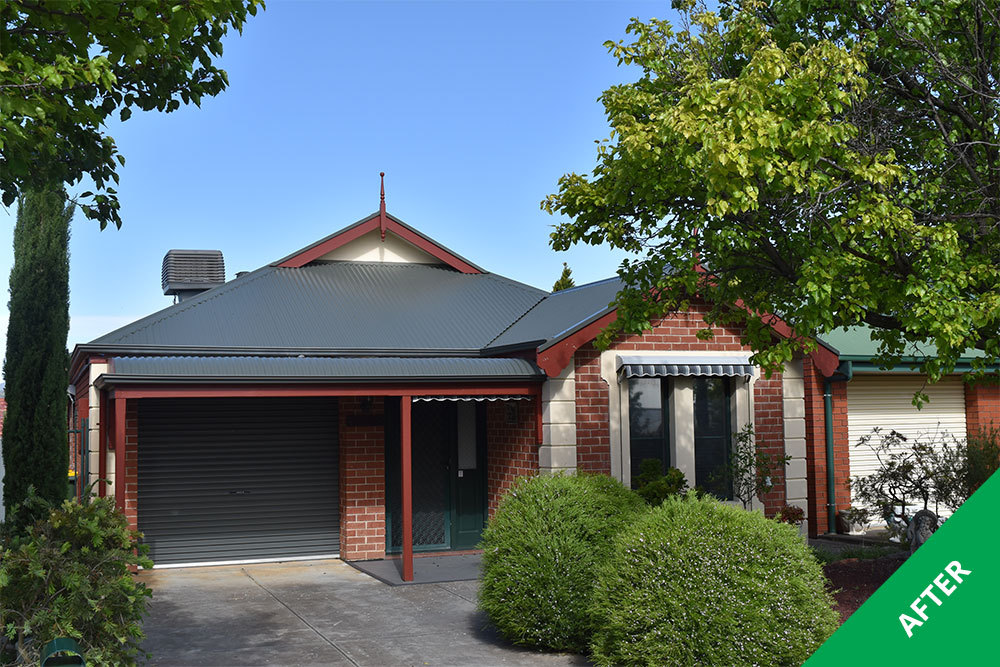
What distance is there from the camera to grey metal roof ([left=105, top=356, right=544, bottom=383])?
40.3 feet

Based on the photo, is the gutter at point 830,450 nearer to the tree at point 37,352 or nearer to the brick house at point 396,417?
the brick house at point 396,417

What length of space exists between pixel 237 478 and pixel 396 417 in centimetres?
259

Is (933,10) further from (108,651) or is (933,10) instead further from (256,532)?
(256,532)

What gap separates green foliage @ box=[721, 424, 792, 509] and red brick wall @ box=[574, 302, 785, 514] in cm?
30

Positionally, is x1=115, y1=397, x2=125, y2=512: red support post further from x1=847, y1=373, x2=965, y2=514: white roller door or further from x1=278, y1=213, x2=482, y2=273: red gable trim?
x1=847, y1=373, x2=965, y2=514: white roller door

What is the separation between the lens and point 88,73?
19.5 feet

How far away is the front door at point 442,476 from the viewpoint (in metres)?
15.3

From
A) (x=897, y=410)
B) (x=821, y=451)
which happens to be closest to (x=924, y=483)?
(x=821, y=451)

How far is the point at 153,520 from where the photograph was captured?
14.5 metres

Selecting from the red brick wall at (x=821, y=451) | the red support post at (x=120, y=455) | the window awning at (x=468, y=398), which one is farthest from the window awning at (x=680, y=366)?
the red support post at (x=120, y=455)

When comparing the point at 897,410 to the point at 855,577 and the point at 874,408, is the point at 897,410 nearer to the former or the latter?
the point at 874,408

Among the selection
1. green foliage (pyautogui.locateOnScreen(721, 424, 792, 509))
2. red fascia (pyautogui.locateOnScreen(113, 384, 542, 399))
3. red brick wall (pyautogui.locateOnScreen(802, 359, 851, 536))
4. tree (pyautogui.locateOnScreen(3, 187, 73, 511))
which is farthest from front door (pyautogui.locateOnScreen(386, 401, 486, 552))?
red brick wall (pyautogui.locateOnScreen(802, 359, 851, 536))

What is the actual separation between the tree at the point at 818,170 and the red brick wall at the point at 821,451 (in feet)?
19.6

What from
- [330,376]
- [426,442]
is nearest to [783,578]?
[330,376]
